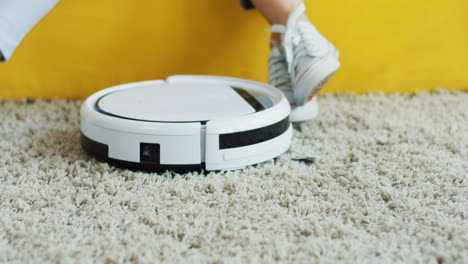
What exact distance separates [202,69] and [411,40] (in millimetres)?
640

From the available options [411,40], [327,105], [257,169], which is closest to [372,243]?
[257,169]

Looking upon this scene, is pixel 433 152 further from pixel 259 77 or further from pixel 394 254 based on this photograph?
pixel 259 77

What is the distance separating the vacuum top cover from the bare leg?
24 cm

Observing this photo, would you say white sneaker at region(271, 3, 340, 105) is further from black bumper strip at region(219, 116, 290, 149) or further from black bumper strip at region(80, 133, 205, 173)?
black bumper strip at region(80, 133, 205, 173)

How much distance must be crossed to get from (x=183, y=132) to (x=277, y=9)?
1.66ft

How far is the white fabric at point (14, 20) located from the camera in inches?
35.4

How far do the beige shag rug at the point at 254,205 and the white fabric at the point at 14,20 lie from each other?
234 millimetres

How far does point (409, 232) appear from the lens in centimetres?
75

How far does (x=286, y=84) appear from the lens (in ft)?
4.23

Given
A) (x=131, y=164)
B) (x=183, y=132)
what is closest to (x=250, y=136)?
(x=183, y=132)

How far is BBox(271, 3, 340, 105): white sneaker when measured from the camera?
1.16m

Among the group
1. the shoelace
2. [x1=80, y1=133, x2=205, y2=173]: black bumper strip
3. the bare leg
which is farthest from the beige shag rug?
the bare leg

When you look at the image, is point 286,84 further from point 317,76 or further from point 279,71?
point 317,76

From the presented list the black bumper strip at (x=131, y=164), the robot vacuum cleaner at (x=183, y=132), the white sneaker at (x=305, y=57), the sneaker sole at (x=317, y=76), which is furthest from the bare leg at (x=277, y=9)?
the black bumper strip at (x=131, y=164)
